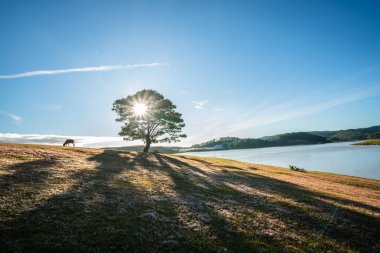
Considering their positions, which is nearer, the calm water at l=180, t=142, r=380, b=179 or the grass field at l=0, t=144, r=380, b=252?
the grass field at l=0, t=144, r=380, b=252

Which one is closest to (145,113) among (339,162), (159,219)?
(159,219)

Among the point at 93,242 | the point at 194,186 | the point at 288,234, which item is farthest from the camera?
the point at 194,186

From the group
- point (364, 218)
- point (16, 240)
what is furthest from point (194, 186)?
point (16, 240)

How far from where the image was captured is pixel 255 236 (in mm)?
12055

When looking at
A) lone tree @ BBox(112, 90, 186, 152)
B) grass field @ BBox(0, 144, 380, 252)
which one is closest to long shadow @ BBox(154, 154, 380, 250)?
grass field @ BBox(0, 144, 380, 252)

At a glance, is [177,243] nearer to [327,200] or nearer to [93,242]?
[93,242]

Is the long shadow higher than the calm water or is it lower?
higher

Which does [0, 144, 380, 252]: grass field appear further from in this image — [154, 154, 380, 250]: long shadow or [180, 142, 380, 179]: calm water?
[180, 142, 380, 179]: calm water

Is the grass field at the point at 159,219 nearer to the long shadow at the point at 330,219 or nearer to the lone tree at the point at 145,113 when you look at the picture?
the long shadow at the point at 330,219

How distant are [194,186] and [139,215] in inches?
429

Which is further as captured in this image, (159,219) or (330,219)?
(330,219)

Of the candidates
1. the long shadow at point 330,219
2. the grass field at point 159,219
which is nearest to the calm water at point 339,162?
the long shadow at point 330,219

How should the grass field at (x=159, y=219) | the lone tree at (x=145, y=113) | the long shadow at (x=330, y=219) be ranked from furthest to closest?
the lone tree at (x=145, y=113)
the long shadow at (x=330, y=219)
the grass field at (x=159, y=219)

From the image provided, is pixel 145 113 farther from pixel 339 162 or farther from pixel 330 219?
pixel 339 162
